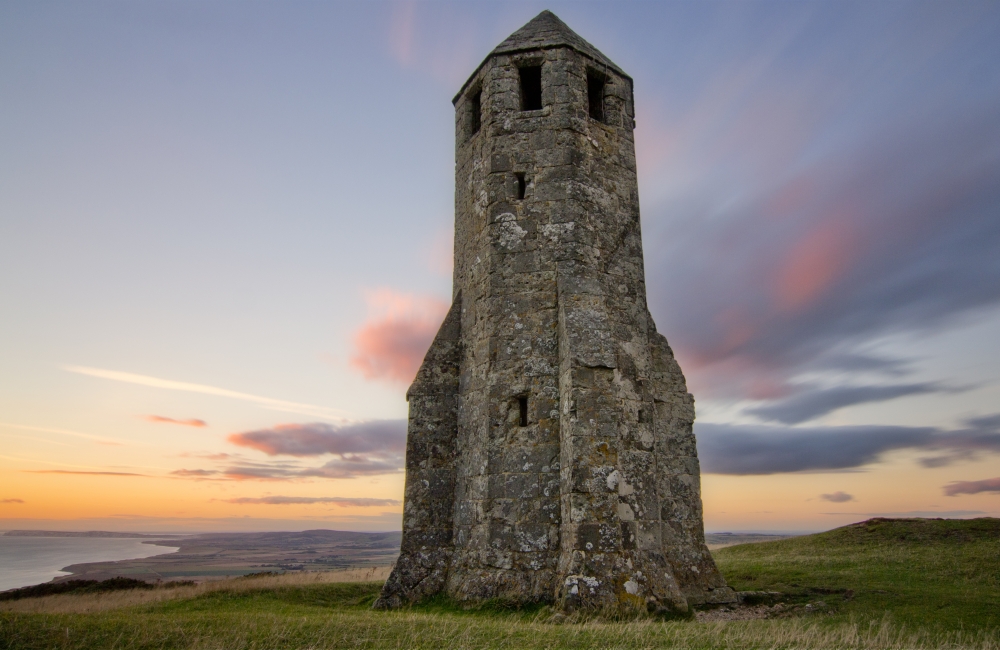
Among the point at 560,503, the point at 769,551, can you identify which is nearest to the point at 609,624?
the point at 560,503

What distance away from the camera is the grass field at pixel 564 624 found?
6695 millimetres

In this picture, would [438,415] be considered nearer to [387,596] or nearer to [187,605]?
[387,596]

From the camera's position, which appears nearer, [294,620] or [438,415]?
[294,620]

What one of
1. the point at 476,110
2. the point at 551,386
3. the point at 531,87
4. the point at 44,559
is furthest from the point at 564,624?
the point at 44,559

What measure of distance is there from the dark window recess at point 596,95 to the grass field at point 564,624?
9.20 m

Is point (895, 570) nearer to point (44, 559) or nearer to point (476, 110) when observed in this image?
point (476, 110)

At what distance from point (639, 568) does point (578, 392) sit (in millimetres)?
2653

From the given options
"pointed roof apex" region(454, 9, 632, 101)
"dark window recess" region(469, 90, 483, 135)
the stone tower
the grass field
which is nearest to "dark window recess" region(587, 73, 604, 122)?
the stone tower

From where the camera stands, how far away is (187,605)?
10.5 metres

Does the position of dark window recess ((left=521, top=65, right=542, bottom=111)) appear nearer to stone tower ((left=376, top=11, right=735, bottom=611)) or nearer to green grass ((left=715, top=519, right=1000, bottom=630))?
stone tower ((left=376, top=11, right=735, bottom=611))

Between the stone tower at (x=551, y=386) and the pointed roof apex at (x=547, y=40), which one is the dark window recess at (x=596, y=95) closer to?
the stone tower at (x=551, y=386)

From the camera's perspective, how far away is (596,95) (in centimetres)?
1346

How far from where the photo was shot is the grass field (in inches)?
264

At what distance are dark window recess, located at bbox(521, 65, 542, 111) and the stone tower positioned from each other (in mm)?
54
